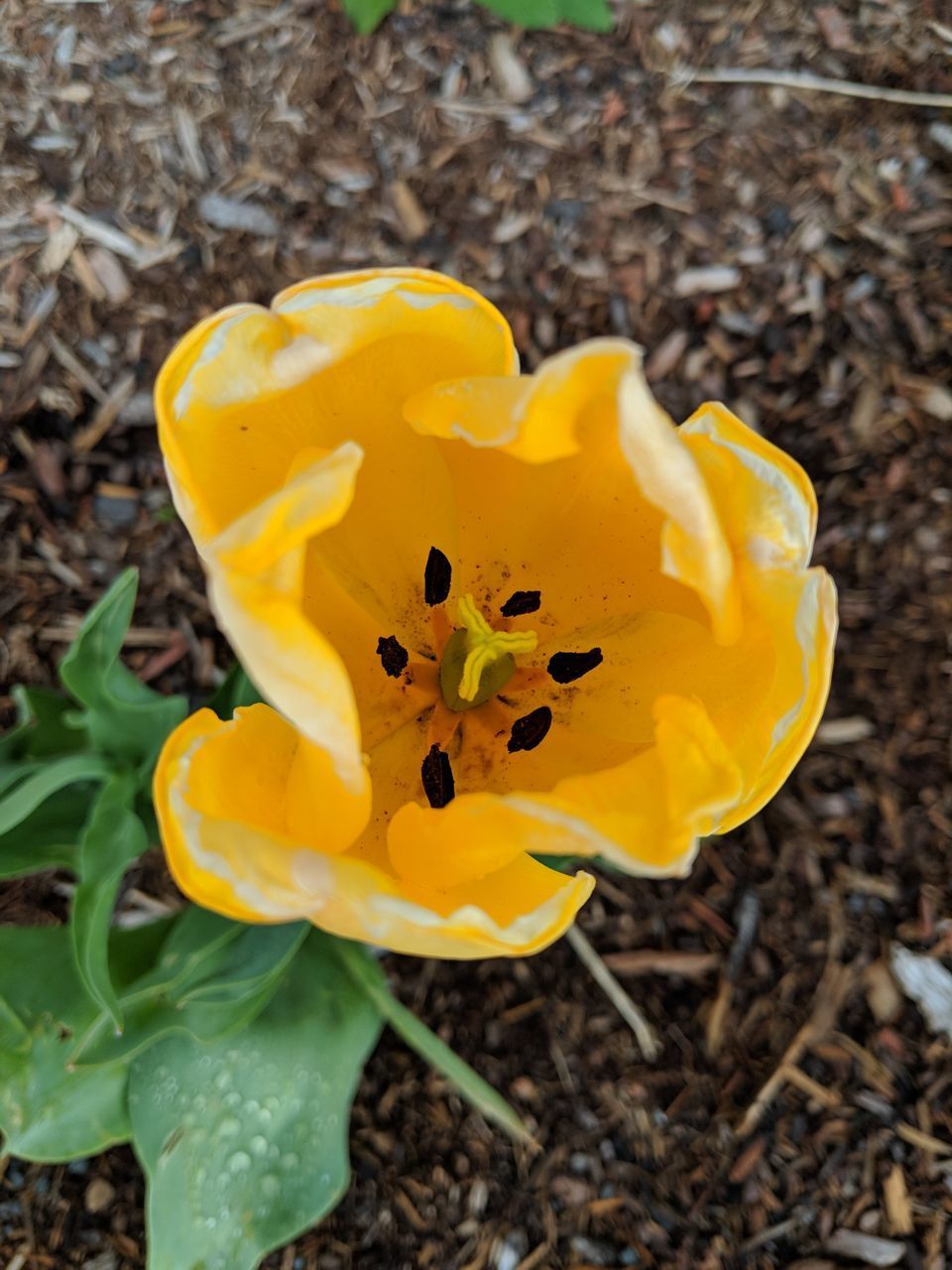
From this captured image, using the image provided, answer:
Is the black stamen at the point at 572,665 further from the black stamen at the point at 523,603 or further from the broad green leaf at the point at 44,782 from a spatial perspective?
the broad green leaf at the point at 44,782

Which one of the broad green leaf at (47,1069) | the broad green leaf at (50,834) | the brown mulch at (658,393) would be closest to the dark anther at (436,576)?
the broad green leaf at (50,834)

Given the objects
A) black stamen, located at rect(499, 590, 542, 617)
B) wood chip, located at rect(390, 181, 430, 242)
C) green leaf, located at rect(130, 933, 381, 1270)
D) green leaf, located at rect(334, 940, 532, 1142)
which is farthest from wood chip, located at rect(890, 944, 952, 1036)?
wood chip, located at rect(390, 181, 430, 242)

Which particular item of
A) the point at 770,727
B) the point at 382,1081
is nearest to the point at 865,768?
the point at 382,1081

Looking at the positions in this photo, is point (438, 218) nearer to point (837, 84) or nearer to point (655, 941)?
point (837, 84)

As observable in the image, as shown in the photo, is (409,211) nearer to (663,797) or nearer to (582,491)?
(582,491)

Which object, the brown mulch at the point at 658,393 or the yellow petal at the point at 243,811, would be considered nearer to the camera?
the yellow petal at the point at 243,811

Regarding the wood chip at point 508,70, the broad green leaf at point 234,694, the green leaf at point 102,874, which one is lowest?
the broad green leaf at point 234,694

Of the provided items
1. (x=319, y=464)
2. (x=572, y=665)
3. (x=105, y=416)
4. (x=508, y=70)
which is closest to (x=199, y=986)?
(x=572, y=665)
